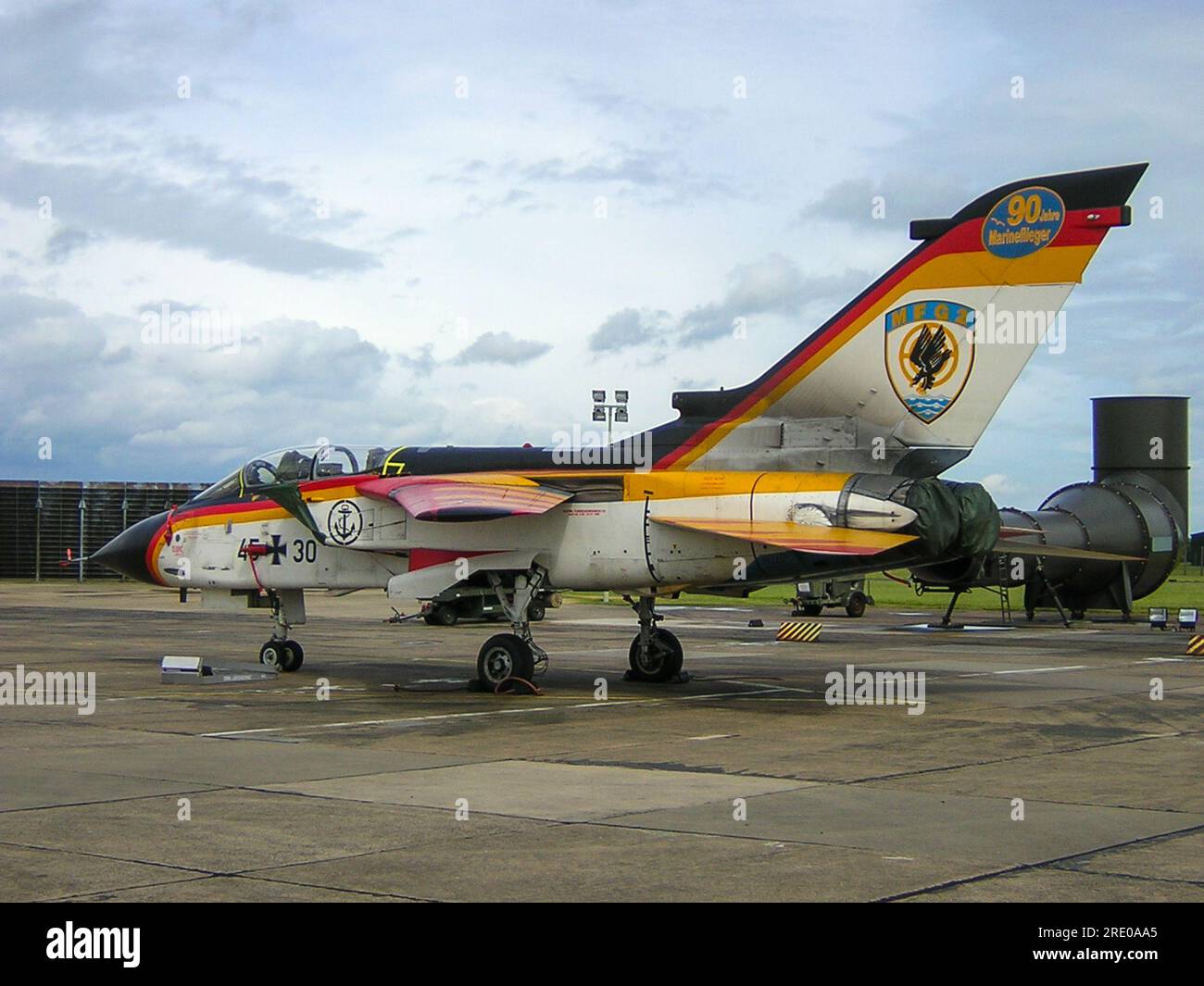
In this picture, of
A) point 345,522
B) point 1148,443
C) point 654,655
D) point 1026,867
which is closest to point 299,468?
point 345,522

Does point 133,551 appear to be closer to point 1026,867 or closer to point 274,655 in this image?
point 274,655

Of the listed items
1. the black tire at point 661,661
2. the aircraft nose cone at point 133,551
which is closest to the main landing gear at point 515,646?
the black tire at point 661,661

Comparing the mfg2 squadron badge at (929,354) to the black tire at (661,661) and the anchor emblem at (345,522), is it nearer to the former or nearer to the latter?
the black tire at (661,661)

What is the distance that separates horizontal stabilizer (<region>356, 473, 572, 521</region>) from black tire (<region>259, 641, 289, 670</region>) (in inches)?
146

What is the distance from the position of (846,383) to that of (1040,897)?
9.84 m

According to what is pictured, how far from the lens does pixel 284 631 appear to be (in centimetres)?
2092

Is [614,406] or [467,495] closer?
[467,495]

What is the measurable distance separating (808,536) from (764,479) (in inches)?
43.8

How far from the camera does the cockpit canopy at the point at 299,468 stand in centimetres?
1916

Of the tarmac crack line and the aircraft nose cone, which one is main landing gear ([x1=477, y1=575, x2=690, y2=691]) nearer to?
the aircraft nose cone

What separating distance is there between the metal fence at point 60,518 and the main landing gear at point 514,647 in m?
48.5

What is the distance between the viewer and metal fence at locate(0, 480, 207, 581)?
64.5m
